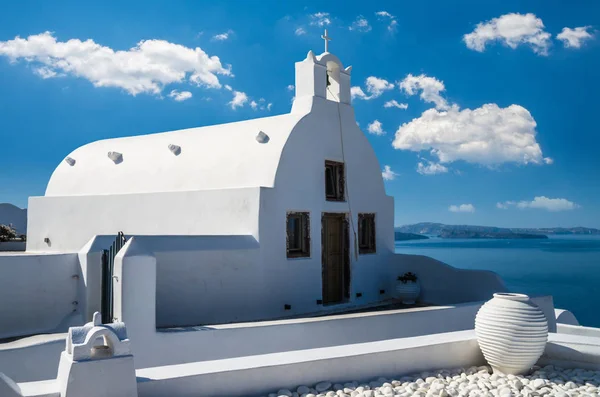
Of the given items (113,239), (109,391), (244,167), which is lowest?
(109,391)

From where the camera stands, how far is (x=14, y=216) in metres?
19.9

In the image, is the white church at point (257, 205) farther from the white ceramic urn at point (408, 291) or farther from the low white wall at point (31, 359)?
the low white wall at point (31, 359)

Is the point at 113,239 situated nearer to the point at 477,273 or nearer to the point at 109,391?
the point at 109,391

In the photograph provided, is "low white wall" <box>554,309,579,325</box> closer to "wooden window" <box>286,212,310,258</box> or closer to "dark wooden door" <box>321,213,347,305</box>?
"dark wooden door" <box>321,213,347,305</box>

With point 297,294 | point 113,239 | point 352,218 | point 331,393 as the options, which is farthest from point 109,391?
point 352,218

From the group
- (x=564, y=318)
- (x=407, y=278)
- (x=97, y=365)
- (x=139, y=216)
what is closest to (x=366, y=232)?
(x=407, y=278)

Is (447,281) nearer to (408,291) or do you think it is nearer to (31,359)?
(408,291)

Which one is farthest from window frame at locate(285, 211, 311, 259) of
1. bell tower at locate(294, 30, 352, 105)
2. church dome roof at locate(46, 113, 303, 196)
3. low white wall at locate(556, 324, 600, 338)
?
low white wall at locate(556, 324, 600, 338)

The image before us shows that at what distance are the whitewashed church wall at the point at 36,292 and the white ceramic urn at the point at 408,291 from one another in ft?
22.3

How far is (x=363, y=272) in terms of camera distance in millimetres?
12773

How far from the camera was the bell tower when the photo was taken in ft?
40.5

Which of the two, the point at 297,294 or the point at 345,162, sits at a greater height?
the point at 345,162

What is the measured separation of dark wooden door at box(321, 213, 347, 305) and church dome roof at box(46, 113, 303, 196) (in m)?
1.94

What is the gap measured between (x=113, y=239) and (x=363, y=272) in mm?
5494
